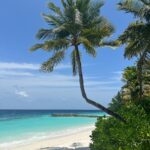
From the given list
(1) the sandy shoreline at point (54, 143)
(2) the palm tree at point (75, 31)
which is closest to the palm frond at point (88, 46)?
(2) the palm tree at point (75, 31)

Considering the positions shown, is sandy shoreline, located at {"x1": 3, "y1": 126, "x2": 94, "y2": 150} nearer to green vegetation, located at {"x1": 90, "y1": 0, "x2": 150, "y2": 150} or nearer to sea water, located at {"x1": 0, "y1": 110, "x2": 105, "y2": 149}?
sea water, located at {"x1": 0, "y1": 110, "x2": 105, "y2": 149}

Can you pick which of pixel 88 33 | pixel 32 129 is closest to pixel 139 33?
pixel 88 33

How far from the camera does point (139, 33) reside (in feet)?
69.9

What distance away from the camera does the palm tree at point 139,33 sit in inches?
835

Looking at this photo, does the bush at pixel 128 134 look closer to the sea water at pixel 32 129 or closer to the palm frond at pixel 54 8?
the palm frond at pixel 54 8

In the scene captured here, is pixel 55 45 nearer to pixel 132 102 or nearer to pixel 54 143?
pixel 132 102

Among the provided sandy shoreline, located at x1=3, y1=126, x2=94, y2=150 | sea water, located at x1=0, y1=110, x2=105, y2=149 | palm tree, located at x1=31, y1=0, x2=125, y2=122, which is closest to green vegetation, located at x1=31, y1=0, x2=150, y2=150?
palm tree, located at x1=31, y1=0, x2=125, y2=122

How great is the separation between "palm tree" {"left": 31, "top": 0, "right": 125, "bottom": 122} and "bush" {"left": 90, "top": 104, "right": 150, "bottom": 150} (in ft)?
8.11

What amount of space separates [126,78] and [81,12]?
8.98m

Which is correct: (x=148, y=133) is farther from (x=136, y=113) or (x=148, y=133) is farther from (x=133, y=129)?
(x=136, y=113)

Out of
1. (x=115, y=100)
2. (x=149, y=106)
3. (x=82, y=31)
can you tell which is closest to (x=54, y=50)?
(x=82, y=31)

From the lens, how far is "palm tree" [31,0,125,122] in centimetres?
1998

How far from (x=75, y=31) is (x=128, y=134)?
380 inches

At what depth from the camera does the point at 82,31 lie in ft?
66.5
